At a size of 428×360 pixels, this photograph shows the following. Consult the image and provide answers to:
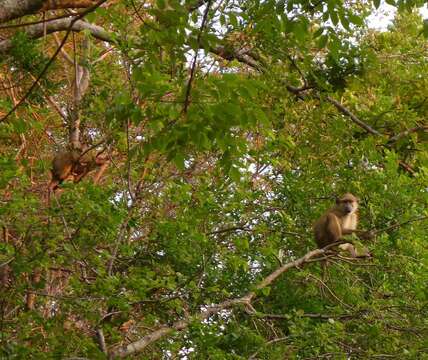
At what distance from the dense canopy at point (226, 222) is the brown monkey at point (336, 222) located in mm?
171

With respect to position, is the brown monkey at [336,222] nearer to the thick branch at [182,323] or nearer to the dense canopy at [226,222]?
the dense canopy at [226,222]

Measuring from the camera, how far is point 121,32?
7.26 m

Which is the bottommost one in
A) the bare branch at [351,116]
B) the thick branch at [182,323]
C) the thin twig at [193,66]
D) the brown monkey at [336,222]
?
the thick branch at [182,323]

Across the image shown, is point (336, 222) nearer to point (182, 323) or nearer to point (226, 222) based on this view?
point (226, 222)

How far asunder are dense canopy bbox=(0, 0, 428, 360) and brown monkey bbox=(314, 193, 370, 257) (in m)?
0.17

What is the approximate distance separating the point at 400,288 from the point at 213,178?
8.87ft

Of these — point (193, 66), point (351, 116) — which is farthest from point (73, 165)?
point (193, 66)

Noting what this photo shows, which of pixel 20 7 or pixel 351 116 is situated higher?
pixel 351 116

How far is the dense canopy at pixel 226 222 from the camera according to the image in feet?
22.1

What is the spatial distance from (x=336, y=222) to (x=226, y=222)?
1.97m

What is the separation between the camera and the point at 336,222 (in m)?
9.33

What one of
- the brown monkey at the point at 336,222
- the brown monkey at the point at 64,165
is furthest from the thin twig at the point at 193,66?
the brown monkey at the point at 64,165

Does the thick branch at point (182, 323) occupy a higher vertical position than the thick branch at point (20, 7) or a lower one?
lower

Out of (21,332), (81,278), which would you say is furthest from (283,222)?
(21,332)
